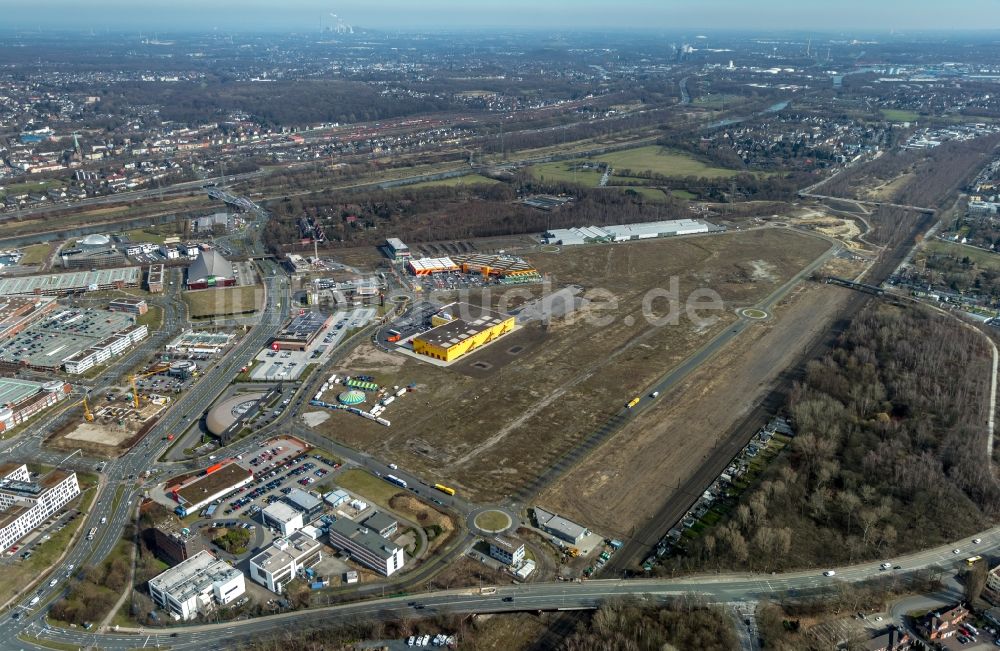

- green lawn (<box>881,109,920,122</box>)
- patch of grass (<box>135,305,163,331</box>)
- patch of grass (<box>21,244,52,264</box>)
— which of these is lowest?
patch of grass (<box>21,244,52,264</box>)

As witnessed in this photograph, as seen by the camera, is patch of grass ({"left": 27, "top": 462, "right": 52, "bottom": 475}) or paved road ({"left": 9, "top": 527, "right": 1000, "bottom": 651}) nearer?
paved road ({"left": 9, "top": 527, "right": 1000, "bottom": 651})

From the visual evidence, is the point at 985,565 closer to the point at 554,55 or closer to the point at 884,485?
the point at 884,485

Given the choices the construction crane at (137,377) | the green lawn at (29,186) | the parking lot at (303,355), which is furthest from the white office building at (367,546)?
the green lawn at (29,186)

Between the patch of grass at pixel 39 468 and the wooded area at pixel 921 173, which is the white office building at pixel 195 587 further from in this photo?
the wooded area at pixel 921 173

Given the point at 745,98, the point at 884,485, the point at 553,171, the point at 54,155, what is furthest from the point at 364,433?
the point at 745,98

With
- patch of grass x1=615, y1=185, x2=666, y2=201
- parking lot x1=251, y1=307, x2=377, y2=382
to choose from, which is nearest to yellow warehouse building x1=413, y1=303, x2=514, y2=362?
parking lot x1=251, y1=307, x2=377, y2=382

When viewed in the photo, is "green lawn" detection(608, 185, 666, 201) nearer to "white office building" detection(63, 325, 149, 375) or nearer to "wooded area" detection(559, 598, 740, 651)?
"white office building" detection(63, 325, 149, 375)

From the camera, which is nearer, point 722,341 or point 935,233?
point 722,341
